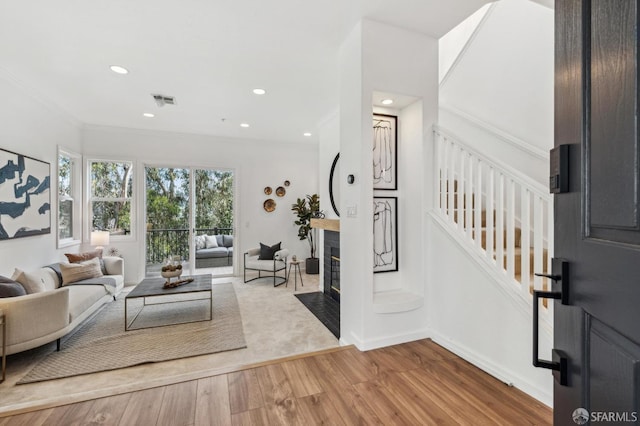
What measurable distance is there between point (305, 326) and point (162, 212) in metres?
3.89

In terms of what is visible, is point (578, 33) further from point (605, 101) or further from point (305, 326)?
point (305, 326)

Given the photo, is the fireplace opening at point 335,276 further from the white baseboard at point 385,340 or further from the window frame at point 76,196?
the window frame at point 76,196

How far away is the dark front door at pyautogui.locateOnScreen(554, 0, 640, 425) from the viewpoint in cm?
49

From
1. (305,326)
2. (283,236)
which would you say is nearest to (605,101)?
(305,326)

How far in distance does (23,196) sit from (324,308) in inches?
156

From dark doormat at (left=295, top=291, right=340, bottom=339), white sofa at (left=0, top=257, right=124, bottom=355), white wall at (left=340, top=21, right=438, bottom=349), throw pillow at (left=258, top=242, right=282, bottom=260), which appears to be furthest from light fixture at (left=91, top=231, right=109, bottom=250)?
white wall at (left=340, top=21, right=438, bottom=349)

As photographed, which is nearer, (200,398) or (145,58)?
(200,398)

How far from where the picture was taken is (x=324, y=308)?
12.7 ft

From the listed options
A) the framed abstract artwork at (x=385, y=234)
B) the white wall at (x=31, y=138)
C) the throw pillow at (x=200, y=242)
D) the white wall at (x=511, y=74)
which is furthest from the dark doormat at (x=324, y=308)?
the white wall at (x=31, y=138)

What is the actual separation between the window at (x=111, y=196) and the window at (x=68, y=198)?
0.21 m

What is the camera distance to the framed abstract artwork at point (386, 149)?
2838 millimetres

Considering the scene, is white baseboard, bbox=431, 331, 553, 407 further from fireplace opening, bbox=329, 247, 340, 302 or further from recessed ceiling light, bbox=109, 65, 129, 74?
recessed ceiling light, bbox=109, 65, 129, 74

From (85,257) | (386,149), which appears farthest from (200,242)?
(386,149)

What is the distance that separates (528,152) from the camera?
285 centimetres
